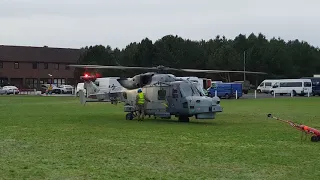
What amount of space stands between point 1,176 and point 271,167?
5863mm

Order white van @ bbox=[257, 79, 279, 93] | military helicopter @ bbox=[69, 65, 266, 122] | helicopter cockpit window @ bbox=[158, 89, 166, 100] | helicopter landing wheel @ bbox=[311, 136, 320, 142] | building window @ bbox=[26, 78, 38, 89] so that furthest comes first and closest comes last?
building window @ bbox=[26, 78, 38, 89] < white van @ bbox=[257, 79, 279, 93] < helicopter cockpit window @ bbox=[158, 89, 166, 100] < military helicopter @ bbox=[69, 65, 266, 122] < helicopter landing wheel @ bbox=[311, 136, 320, 142]

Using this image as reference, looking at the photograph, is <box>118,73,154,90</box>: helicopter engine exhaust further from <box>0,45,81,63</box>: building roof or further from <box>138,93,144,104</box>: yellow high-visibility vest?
<box>0,45,81,63</box>: building roof

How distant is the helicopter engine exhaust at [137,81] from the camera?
2558cm

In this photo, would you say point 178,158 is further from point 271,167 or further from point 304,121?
point 304,121

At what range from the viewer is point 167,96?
2450 cm

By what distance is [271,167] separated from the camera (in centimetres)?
1112

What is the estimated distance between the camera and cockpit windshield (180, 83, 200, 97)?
78.4 feet

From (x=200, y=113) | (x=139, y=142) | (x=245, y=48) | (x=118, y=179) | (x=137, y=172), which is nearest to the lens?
(x=118, y=179)

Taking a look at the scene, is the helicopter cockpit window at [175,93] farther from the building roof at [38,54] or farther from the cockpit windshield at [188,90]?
the building roof at [38,54]

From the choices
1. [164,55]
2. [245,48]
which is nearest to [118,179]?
[164,55]

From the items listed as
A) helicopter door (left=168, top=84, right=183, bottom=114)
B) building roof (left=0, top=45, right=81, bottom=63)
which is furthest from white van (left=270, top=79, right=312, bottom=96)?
building roof (left=0, top=45, right=81, bottom=63)

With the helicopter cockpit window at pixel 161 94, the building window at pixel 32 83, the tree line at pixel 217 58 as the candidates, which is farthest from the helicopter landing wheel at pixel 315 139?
the building window at pixel 32 83

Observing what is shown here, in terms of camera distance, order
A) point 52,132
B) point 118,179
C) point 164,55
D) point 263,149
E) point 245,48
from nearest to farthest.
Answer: point 118,179 < point 263,149 < point 52,132 < point 164,55 < point 245,48

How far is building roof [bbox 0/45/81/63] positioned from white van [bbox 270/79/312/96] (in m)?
44.9
